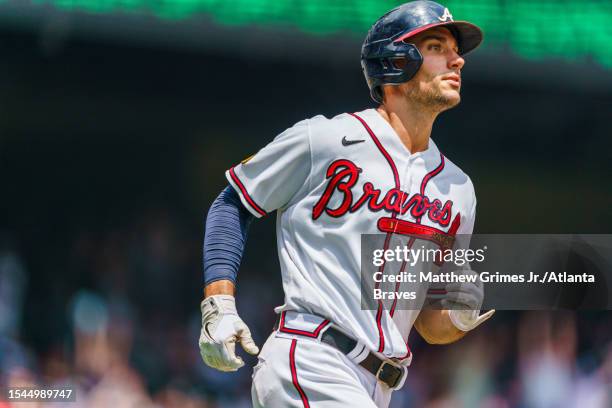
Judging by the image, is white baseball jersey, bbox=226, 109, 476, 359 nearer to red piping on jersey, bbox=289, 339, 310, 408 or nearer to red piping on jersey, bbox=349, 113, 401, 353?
red piping on jersey, bbox=349, 113, 401, 353

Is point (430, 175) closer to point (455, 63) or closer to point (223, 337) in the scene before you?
point (455, 63)

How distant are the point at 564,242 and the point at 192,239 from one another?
3196mm

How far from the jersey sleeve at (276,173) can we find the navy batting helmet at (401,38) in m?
0.37

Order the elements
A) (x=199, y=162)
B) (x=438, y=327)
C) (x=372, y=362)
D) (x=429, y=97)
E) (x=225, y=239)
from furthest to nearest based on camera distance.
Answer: (x=199, y=162) → (x=438, y=327) → (x=429, y=97) → (x=225, y=239) → (x=372, y=362)

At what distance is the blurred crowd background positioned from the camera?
6840 millimetres

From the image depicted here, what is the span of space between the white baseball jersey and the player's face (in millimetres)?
155

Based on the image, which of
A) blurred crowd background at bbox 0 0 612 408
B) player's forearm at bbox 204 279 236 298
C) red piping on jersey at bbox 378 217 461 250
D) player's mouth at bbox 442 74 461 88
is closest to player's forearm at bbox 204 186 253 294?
player's forearm at bbox 204 279 236 298

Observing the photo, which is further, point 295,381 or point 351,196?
point 351,196

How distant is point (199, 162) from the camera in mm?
7969

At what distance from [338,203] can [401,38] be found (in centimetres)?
58

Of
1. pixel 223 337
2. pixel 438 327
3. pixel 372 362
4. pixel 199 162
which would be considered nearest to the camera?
pixel 223 337

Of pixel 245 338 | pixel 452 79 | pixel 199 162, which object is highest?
pixel 199 162

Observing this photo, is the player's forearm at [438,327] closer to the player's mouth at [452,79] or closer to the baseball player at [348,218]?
the baseball player at [348,218]

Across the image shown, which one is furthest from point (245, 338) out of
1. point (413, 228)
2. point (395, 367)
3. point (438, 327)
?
point (438, 327)
